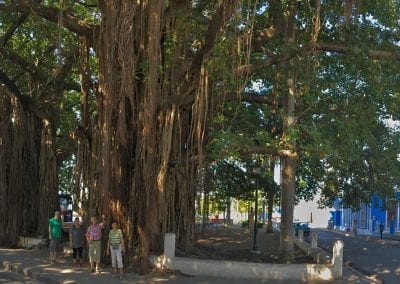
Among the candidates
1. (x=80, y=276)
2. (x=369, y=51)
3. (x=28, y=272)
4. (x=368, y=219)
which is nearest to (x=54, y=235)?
(x=28, y=272)

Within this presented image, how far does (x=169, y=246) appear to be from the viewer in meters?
14.4

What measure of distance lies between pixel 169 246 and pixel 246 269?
1986mm

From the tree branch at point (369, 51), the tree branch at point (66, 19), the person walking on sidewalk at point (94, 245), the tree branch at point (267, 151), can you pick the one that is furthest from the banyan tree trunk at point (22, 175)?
the tree branch at point (369, 51)

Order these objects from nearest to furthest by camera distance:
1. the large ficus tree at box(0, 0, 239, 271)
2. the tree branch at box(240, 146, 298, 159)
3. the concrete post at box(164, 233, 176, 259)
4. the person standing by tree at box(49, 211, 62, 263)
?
the large ficus tree at box(0, 0, 239, 271) < the tree branch at box(240, 146, 298, 159) < the concrete post at box(164, 233, 176, 259) < the person standing by tree at box(49, 211, 62, 263)

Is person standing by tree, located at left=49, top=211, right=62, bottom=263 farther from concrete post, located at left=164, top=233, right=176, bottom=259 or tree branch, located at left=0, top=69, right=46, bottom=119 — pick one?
tree branch, located at left=0, top=69, right=46, bottom=119

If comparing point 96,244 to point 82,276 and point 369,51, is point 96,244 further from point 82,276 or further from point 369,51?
point 369,51

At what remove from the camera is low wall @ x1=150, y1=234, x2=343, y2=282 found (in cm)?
1398

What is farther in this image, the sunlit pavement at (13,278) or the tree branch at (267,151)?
the tree branch at (267,151)

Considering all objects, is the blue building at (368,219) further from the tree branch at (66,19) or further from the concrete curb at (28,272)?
the concrete curb at (28,272)

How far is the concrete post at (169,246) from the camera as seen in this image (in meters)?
14.4

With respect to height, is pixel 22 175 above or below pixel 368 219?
above

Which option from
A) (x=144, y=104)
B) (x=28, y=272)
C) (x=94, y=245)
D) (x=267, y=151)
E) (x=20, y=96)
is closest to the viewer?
(x=144, y=104)

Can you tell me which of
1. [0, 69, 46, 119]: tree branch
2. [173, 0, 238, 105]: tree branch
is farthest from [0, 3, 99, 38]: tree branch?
[0, 69, 46, 119]: tree branch

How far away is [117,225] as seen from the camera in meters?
14.5
